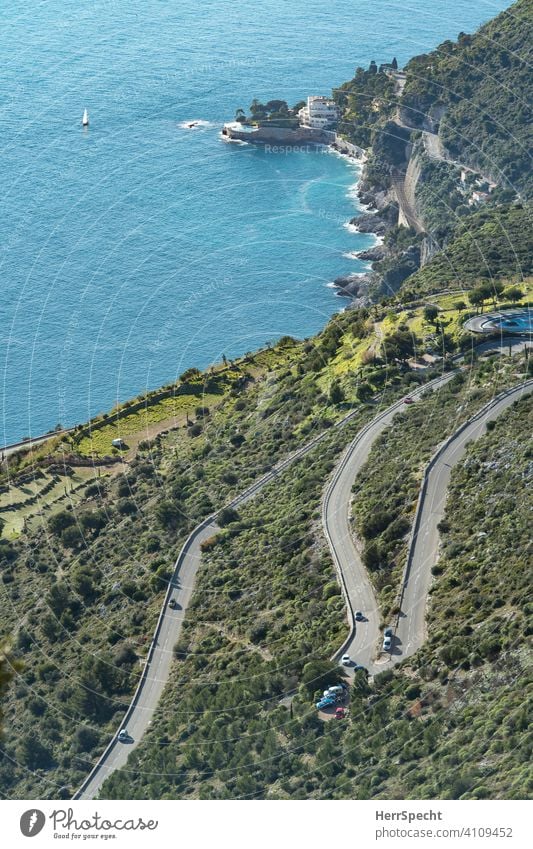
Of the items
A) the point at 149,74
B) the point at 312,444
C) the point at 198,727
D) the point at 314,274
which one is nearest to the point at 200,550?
the point at 312,444

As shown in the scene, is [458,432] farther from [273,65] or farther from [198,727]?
[273,65]

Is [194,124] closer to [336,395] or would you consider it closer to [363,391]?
[336,395]

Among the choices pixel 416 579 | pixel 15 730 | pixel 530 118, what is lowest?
pixel 15 730

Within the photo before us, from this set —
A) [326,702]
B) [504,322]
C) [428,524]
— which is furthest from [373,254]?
[326,702]

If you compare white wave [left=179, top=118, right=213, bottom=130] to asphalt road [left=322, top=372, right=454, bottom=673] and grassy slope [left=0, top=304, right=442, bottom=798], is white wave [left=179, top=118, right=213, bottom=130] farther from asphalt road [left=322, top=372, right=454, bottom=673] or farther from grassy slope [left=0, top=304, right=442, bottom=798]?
asphalt road [left=322, top=372, right=454, bottom=673]

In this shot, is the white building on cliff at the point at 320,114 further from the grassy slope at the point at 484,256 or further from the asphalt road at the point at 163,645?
the asphalt road at the point at 163,645

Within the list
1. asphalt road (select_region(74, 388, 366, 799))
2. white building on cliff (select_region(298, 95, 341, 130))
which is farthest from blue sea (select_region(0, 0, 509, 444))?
asphalt road (select_region(74, 388, 366, 799))

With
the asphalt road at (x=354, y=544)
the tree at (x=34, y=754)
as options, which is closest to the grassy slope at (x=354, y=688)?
the asphalt road at (x=354, y=544)
